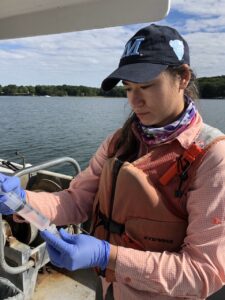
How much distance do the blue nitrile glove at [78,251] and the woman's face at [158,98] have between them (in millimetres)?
Answer: 518

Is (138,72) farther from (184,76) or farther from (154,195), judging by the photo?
(154,195)

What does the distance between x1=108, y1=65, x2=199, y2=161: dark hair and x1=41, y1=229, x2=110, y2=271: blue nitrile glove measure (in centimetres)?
41

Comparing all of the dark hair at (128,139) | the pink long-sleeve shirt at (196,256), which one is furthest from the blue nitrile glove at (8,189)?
the pink long-sleeve shirt at (196,256)

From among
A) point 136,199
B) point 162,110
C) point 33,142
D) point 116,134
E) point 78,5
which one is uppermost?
point 78,5

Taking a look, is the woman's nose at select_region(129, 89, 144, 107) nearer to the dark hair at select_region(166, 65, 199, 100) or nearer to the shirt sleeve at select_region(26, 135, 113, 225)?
the dark hair at select_region(166, 65, 199, 100)

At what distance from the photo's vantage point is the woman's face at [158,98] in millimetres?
1351

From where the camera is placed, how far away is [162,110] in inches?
54.8

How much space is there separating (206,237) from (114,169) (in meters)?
0.48

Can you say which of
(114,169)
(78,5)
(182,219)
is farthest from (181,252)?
(78,5)

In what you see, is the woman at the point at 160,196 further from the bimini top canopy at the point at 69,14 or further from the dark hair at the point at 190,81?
the bimini top canopy at the point at 69,14

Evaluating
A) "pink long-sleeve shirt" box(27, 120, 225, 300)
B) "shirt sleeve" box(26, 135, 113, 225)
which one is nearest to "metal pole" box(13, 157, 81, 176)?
"shirt sleeve" box(26, 135, 113, 225)

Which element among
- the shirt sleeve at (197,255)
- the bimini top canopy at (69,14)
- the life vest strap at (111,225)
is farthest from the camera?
the bimini top canopy at (69,14)

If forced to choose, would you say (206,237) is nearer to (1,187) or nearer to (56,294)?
(1,187)

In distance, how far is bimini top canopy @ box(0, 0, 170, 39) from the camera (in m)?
2.35
